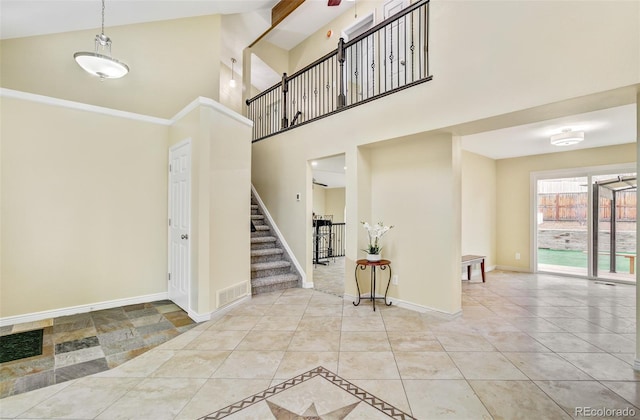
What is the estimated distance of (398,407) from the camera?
5.87 ft

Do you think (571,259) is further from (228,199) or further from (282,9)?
(282,9)

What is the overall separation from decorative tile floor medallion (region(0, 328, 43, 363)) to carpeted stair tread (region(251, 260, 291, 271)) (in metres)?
2.49

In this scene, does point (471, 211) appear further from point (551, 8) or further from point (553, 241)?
point (551, 8)

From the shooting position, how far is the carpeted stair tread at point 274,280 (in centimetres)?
433

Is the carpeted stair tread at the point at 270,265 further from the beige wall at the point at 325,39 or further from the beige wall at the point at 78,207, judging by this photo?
the beige wall at the point at 325,39

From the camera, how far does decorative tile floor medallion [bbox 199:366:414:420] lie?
1.72 m

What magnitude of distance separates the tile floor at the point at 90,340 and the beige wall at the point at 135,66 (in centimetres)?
332

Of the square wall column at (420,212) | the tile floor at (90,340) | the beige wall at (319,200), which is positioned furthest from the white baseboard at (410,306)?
the beige wall at (319,200)

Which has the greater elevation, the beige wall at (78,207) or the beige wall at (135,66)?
the beige wall at (135,66)

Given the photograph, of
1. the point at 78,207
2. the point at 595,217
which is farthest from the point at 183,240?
the point at 595,217

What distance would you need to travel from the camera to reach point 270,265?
4711 millimetres

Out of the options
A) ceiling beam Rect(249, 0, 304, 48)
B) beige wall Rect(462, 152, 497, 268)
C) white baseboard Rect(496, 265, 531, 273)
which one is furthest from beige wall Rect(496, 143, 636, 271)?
ceiling beam Rect(249, 0, 304, 48)

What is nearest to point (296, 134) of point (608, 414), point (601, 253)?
point (608, 414)

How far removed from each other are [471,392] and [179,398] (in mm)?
2039
